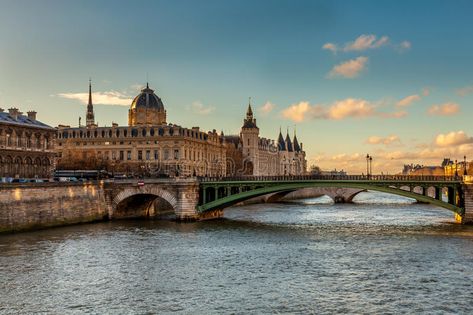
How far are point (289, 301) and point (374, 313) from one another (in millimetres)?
4323

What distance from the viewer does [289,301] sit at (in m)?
29.3

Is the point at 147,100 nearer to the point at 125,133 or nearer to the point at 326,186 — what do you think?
the point at 125,133

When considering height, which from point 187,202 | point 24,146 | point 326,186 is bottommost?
point 187,202

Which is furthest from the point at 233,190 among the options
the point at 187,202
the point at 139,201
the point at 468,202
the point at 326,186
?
the point at 468,202

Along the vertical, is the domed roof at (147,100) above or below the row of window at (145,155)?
above

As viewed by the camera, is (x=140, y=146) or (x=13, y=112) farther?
(x=140, y=146)

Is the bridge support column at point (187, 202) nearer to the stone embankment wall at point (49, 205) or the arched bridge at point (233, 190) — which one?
the arched bridge at point (233, 190)

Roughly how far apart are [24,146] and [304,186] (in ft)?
106

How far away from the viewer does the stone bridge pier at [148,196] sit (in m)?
66.2

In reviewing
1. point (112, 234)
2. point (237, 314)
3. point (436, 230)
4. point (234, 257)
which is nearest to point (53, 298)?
point (237, 314)

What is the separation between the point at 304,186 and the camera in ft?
216

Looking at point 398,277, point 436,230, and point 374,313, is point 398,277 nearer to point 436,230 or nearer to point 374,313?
point 374,313

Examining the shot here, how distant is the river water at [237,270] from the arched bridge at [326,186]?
206 inches

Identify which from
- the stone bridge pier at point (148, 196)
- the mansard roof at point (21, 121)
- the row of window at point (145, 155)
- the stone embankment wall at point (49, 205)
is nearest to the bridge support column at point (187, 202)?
the stone bridge pier at point (148, 196)
